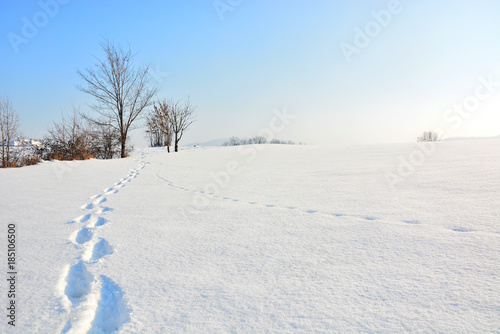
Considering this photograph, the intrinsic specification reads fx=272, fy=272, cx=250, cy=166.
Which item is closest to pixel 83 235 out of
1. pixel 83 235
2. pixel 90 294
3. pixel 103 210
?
pixel 83 235

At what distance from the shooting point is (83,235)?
2.02 meters

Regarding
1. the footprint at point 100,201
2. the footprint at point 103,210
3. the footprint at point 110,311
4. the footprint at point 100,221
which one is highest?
the footprint at point 100,201

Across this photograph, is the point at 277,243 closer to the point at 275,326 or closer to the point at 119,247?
the point at 275,326

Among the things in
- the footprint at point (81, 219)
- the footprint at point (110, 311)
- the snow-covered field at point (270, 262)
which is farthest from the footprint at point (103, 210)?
the footprint at point (110, 311)

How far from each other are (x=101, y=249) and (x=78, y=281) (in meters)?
0.37

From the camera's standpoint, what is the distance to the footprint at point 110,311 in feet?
3.53

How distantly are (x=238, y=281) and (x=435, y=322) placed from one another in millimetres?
773

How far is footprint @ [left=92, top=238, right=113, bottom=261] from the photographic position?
167 centimetres

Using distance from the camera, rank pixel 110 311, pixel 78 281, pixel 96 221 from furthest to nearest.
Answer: pixel 96 221
pixel 78 281
pixel 110 311

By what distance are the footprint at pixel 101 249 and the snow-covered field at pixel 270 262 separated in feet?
0.04

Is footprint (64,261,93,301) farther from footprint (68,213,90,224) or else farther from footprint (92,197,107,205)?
footprint (92,197,107,205)

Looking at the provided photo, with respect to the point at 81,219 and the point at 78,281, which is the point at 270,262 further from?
the point at 81,219

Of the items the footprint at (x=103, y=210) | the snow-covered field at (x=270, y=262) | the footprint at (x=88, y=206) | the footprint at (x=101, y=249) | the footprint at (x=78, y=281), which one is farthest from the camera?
the footprint at (x=88, y=206)

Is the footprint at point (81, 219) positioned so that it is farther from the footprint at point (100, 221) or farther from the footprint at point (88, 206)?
the footprint at point (88, 206)
